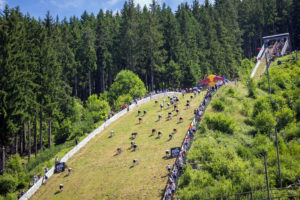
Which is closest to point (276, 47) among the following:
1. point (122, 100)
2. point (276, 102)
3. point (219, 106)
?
point (276, 102)

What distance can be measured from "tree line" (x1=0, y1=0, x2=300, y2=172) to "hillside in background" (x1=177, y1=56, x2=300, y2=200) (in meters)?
23.4

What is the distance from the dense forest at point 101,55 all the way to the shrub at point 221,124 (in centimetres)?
2304

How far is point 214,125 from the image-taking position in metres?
36.2

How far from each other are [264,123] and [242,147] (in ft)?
21.0

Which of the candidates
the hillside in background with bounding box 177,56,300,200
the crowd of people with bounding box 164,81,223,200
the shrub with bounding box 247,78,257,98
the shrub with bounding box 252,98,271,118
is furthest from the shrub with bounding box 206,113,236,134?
the shrub with bounding box 247,78,257,98

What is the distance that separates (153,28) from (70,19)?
1445 inches

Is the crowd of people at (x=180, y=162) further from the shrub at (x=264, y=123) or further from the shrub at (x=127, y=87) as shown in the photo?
the shrub at (x=127, y=87)

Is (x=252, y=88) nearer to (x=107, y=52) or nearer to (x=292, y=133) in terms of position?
(x=292, y=133)

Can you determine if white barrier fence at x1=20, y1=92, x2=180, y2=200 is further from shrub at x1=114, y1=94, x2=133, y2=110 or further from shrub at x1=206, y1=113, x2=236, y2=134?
shrub at x1=206, y1=113, x2=236, y2=134

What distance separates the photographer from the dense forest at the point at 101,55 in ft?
144

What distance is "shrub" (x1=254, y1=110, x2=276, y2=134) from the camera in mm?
37125

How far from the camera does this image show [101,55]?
77.9m

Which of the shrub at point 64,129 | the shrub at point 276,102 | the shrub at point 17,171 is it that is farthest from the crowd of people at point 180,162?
the shrub at point 64,129

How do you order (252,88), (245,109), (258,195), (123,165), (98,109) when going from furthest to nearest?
(98,109)
(252,88)
(245,109)
(123,165)
(258,195)
